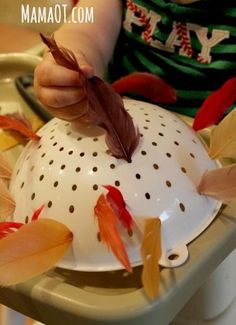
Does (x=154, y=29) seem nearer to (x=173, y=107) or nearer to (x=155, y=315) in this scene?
(x=173, y=107)

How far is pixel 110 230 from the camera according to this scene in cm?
41

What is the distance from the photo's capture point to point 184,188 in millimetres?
451

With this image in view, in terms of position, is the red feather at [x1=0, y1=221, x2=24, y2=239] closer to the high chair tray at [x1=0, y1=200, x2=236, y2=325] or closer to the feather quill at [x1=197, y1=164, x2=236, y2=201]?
the high chair tray at [x1=0, y1=200, x2=236, y2=325]

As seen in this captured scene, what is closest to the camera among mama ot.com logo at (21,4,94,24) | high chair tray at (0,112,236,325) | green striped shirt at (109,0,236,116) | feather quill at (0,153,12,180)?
high chair tray at (0,112,236,325)

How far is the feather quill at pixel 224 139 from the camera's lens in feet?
1.55

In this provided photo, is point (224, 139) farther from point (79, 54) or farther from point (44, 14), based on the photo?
point (44, 14)

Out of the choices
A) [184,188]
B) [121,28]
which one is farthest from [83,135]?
[121,28]

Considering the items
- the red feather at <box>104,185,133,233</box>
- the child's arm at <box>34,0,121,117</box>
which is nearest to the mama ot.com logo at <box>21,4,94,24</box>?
the child's arm at <box>34,0,121,117</box>

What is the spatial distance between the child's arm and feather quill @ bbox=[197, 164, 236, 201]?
12 centimetres

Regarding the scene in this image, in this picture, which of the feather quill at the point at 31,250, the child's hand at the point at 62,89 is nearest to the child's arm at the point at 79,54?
the child's hand at the point at 62,89

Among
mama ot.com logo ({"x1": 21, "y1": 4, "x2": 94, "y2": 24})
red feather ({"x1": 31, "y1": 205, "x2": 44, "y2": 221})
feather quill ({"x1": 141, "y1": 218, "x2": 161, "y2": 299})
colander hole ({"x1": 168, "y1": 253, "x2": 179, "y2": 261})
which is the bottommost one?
mama ot.com logo ({"x1": 21, "y1": 4, "x2": 94, "y2": 24})

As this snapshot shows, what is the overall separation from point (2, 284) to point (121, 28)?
0.44 meters

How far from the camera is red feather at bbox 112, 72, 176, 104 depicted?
23.7 inches

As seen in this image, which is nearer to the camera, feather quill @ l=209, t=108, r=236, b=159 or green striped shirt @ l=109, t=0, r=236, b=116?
feather quill @ l=209, t=108, r=236, b=159
